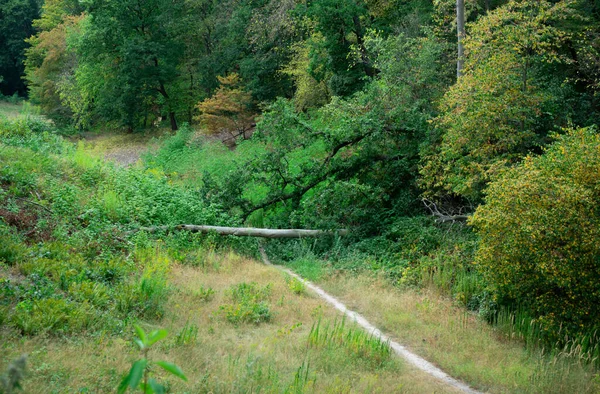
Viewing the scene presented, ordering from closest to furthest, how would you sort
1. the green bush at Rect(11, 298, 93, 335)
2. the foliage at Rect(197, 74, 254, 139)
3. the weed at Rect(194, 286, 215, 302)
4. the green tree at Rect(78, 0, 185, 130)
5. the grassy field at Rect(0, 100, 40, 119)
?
the green bush at Rect(11, 298, 93, 335) → the weed at Rect(194, 286, 215, 302) → the grassy field at Rect(0, 100, 40, 119) → the foliage at Rect(197, 74, 254, 139) → the green tree at Rect(78, 0, 185, 130)

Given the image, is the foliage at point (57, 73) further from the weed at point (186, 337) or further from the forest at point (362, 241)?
the weed at point (186, 337)

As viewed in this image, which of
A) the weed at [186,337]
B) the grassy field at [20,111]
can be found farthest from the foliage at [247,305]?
the grassy field at [20,111]

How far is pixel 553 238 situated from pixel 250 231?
27.5ft

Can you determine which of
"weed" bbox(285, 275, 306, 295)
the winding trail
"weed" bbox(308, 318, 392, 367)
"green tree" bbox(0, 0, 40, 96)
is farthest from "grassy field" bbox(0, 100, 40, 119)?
"weed" bbox(308, 318, 392, 367)

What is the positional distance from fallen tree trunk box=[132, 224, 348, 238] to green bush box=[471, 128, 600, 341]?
6542 mm

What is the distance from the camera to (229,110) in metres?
33.3

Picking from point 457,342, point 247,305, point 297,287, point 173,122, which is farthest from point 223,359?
point 173,122

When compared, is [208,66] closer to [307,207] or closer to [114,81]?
[114,81]

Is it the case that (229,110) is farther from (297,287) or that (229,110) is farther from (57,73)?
(297,287)

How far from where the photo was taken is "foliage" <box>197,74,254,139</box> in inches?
1303

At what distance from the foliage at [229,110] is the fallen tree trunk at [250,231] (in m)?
18.7

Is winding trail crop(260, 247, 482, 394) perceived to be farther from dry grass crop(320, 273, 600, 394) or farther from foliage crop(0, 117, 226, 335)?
foliage crop(0, 117, 226, 335)

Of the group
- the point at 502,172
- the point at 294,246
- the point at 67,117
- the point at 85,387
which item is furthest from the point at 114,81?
the point at 85,387

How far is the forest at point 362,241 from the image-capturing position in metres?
6.88
